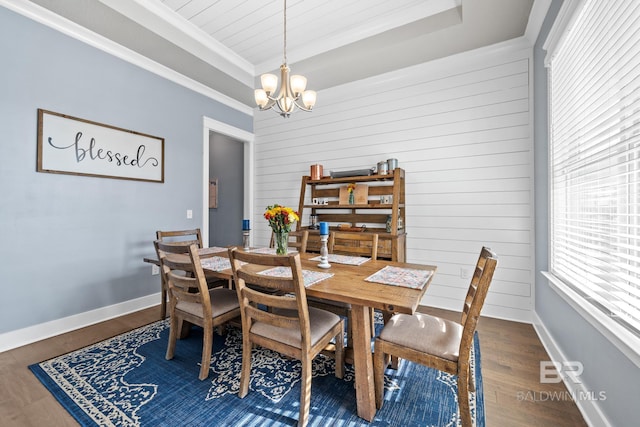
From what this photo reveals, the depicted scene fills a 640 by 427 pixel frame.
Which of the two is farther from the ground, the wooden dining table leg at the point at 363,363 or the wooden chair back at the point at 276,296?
the wooden chair back at the point at 276,296

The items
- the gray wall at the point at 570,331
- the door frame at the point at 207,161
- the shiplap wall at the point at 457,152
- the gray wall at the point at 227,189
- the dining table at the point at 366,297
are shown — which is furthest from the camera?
the gray wall at the point at 227,189

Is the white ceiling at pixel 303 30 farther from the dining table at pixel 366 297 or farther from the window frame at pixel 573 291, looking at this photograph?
the dining table at pixel 366 297

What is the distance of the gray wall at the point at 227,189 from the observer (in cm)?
511

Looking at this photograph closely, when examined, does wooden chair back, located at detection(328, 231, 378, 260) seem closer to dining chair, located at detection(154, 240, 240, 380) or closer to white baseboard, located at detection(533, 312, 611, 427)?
dining chair, located at detection(154, 240, 240, 380)

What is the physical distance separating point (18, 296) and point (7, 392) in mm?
903

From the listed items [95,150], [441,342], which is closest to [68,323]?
[95,150]

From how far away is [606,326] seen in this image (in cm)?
126

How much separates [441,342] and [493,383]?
0.76 meters

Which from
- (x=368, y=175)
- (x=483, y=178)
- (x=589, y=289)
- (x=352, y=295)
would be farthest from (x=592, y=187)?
(x=368, y=175)

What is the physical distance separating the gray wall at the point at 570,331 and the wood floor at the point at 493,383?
8.5 inches

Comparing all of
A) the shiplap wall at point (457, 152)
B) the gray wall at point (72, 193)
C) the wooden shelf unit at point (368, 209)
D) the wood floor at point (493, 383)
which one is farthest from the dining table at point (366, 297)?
the gray wall at point (72, 193)

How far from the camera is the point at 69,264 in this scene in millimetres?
2541

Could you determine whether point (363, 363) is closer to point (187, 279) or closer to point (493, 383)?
point (493, 383)

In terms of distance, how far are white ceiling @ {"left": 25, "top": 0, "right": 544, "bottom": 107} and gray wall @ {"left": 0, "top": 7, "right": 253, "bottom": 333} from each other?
343 millimetres
